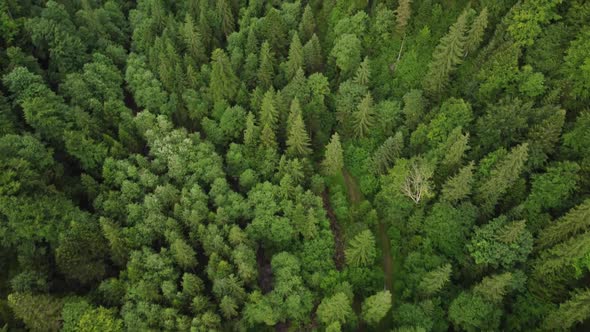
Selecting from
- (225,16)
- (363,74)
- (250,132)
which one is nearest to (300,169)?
(250,132)

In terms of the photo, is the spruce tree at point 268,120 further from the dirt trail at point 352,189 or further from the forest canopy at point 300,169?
the dirt trail at point 352,189

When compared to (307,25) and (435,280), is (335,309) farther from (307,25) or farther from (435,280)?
(307,25)

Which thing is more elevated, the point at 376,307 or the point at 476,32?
the point at 476,32

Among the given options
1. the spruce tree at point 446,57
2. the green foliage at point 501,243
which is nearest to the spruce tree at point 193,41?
the spruce tree at point 446,57

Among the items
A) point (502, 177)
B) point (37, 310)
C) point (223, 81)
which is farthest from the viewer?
point (223, 81)

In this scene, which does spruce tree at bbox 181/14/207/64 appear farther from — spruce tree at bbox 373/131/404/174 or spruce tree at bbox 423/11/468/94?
spruce tree at bbox 423/11/468/94
